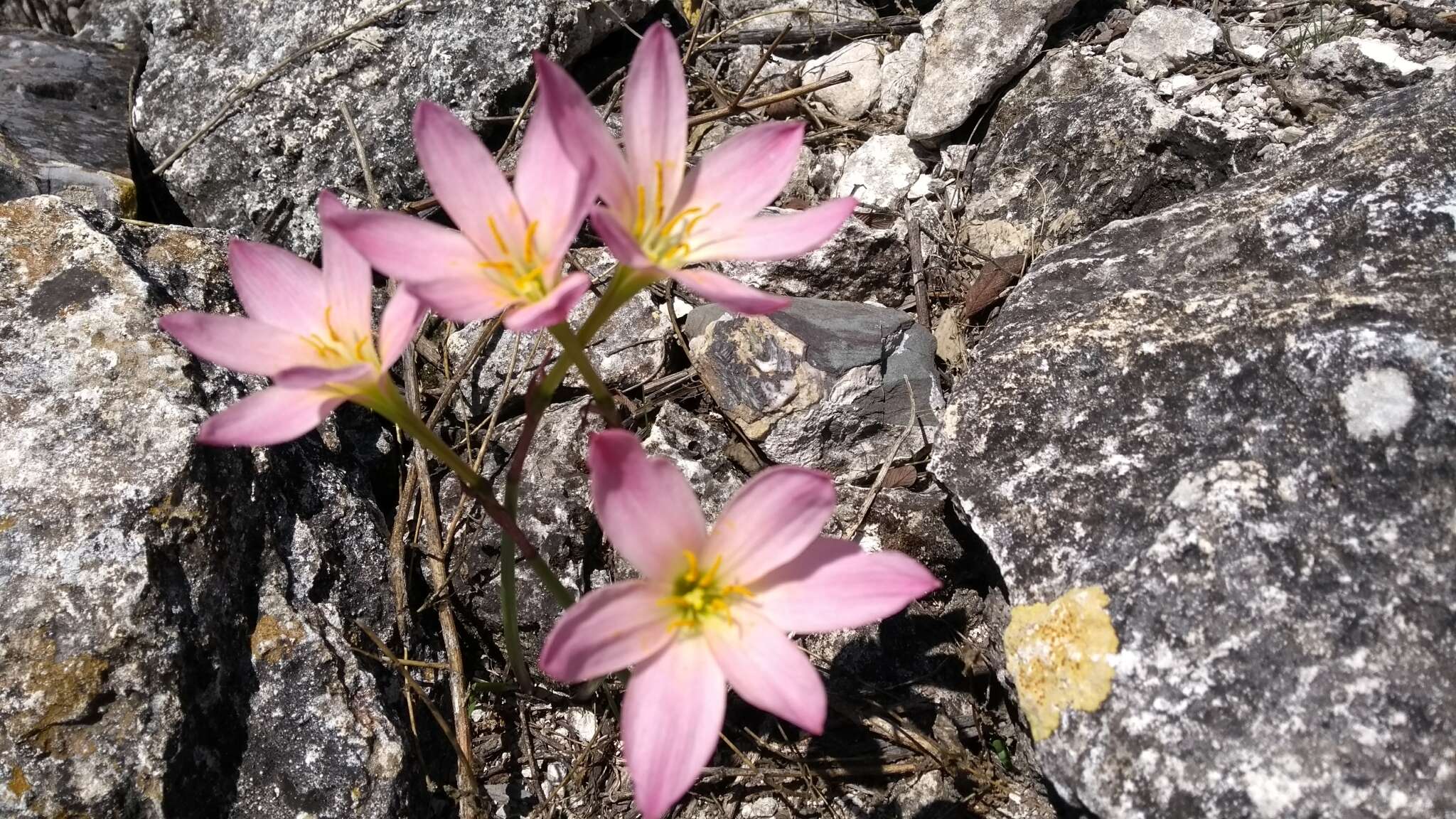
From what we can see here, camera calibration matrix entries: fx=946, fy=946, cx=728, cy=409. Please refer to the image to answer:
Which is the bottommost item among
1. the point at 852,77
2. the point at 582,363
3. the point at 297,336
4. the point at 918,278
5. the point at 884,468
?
the point at 884,468

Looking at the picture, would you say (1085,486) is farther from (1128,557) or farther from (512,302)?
(512,302)

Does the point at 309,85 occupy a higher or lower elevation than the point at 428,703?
higher

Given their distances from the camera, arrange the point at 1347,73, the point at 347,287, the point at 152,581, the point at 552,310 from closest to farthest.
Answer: the point at 552,310, the point at 347,287, the point at 152,581, the point at 1347,73

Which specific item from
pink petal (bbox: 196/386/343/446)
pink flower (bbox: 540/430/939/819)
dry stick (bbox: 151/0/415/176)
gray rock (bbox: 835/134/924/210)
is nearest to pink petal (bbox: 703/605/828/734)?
pink flower (bbox: 540/430/939/819)

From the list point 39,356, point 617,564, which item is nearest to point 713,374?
point 617,564

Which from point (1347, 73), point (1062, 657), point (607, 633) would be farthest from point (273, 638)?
point (1347, 73)

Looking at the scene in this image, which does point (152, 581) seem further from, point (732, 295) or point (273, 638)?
point (732, 295)

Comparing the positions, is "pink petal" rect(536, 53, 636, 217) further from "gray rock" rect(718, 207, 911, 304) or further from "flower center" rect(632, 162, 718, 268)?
"gray rock" rect(718, 207, 911, 304)
